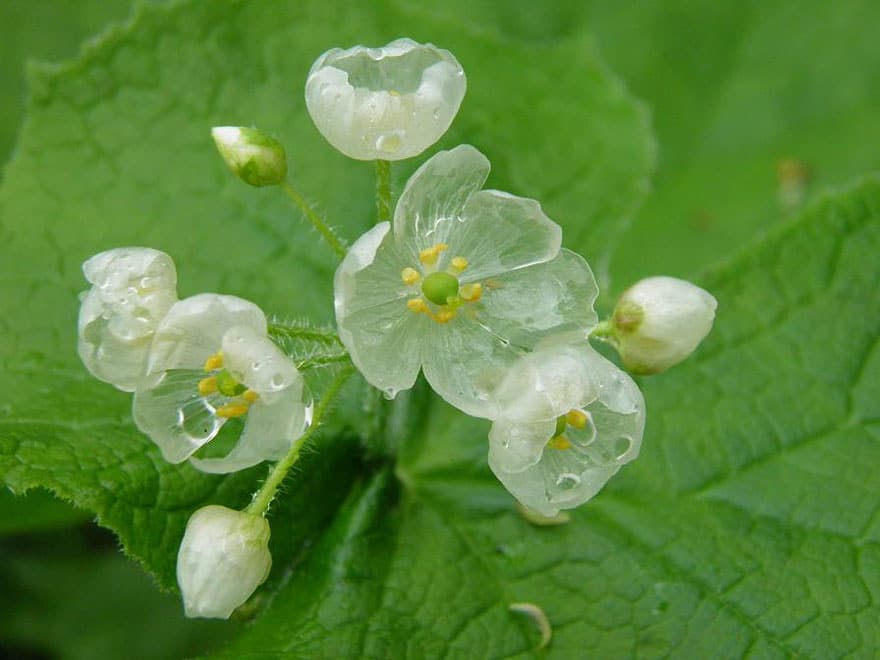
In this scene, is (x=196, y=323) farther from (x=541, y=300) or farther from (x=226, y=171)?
(x=226, y=171)

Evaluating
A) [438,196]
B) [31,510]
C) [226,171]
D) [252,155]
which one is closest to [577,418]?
[438,196]

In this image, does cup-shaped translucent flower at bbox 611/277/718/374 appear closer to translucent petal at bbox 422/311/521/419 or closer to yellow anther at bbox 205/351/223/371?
translucent petal at bbox 422/311/521/419

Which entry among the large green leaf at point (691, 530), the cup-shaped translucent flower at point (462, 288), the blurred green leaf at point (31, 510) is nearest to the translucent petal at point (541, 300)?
the cup-shaped translucent flower at point (462, 288)

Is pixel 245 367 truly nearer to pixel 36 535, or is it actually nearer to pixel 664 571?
pixel 664 571

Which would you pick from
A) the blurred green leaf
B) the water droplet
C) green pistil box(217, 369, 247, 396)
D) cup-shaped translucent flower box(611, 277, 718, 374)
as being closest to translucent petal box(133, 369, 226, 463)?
green pistil box(217, 369, 247, 396)

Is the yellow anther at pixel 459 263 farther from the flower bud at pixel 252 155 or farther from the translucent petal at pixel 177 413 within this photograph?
the translucent petal at pixel 177 413

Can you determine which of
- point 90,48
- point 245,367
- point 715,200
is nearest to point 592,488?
point 245,367
